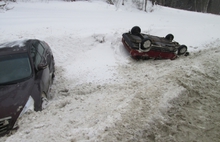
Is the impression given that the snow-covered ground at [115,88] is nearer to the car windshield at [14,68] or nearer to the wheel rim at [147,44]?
the wheel rim at [147,44]

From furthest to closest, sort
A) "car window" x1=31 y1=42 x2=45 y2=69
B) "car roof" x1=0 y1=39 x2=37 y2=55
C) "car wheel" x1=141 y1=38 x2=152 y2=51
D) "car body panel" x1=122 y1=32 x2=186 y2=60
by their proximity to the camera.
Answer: "car body panel" x1=122 y1=32 x2=186 y2=60 < "car wheel" x1=141 y1=38 x2=152 y2=51 < "car window" x1=31 y1=42 x2=45 y2=69 < "car roof" x1=0 y1=39 x2=37 y2=55

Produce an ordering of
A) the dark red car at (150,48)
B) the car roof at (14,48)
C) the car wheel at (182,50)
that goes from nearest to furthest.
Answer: the car roof at (14,48)
the dark red car at (150,48)
the car wheel at (182,50)

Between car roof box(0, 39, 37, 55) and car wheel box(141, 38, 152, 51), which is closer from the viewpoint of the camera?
car roof box(0, 39, 37, 55)

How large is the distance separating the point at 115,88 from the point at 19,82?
2.48m

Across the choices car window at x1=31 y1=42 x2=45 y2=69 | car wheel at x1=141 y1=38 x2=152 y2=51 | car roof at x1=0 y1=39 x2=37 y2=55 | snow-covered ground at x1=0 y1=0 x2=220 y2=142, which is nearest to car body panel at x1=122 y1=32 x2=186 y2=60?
car wheel at x1=141 y1=38 x2=152 y2=51

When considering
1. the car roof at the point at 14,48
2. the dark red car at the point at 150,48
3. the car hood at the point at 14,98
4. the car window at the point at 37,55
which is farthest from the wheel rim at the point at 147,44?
the car hood at the point at 14,98

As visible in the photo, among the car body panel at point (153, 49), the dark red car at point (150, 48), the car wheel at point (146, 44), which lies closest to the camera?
the car wheel at point (146, 44)

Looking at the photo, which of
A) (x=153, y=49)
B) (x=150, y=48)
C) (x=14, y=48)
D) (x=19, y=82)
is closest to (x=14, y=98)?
(x=19, y=82)

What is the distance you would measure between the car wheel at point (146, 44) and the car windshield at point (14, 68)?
3983 millimetres

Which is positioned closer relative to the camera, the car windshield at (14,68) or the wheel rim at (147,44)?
the car windshield at (14,68)

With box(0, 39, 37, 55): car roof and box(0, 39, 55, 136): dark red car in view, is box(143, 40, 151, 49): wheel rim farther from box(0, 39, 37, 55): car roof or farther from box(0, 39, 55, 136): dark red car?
box(0, 39, 37, 55): car roof

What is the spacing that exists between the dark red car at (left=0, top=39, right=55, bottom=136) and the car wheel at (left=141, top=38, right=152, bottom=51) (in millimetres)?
3617

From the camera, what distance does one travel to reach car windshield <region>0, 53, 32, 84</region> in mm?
3646

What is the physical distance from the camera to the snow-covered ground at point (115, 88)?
9.93ft
